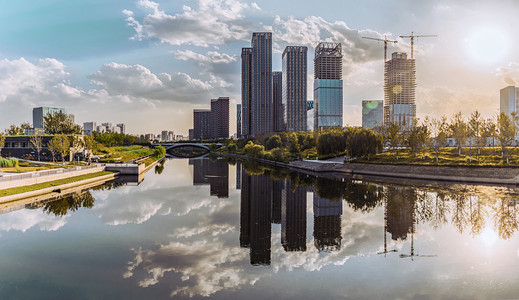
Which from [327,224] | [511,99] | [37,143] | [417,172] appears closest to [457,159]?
[417,172]

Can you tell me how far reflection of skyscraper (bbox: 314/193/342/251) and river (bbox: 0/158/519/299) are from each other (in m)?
0.10

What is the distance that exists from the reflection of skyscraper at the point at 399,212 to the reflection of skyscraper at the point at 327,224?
12.9ft

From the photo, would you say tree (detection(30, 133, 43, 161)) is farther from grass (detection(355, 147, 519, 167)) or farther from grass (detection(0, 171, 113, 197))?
grass (detection(355, 147, 519, 167))

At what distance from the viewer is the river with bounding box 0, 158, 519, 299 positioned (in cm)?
1467

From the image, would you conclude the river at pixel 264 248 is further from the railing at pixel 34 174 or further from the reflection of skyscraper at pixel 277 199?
the railing at pixel 34 174

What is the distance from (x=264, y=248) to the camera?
20.6m

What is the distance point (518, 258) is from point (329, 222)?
40.4 ft

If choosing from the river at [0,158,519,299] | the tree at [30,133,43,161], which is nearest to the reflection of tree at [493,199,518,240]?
the river at [0,158,519,299]

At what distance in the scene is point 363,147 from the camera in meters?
65.9

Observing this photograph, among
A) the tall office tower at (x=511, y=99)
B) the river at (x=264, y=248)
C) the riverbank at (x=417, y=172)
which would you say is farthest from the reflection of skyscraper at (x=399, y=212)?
the tall office tower at (x=511, y=99)

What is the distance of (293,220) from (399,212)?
33.2 feet

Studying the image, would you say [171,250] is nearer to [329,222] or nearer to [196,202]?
[329,222]

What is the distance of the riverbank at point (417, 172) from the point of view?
151ft

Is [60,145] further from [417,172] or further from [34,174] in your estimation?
[417,172]
